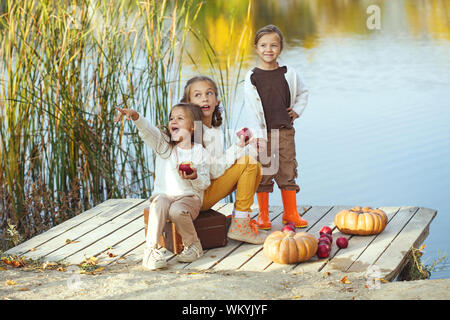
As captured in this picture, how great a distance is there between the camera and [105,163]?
519cm

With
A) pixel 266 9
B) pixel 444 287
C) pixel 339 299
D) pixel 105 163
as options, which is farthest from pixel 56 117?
pixel 266 9

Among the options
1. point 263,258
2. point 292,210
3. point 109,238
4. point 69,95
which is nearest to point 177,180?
point 263,258

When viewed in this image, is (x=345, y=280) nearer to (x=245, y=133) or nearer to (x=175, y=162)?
(x=245, y=133)

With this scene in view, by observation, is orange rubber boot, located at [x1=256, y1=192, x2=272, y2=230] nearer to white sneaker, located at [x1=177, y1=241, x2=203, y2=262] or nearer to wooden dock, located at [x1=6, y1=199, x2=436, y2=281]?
wooden dock, located at [x1=6, y1=199, x2=436, y2=281]

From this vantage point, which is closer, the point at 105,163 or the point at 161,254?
the point at 161,254

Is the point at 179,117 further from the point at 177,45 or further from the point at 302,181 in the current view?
the point at 302,181

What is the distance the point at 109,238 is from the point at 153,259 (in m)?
0.68

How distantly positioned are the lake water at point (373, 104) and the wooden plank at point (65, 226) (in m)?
1.62

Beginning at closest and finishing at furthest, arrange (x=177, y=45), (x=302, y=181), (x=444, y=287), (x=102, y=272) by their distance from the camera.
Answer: (x=444, y=287)
(x=102, y=272)
(x=177, y=45)
(x=302, y=181)

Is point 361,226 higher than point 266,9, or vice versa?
point 266,9

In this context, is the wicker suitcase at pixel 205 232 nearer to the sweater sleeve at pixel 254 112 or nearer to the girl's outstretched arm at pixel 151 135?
the girl's outstretched arm at pixel 151 135

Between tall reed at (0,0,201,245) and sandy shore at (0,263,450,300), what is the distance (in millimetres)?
1391

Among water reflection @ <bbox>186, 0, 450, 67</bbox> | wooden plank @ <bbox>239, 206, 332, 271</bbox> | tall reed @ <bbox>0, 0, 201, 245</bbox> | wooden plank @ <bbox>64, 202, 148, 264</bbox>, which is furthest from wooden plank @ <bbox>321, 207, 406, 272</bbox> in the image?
water reflection @ <bbox>186, 0, 450, 67</bbox>

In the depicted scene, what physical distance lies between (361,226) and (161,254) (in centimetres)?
112
